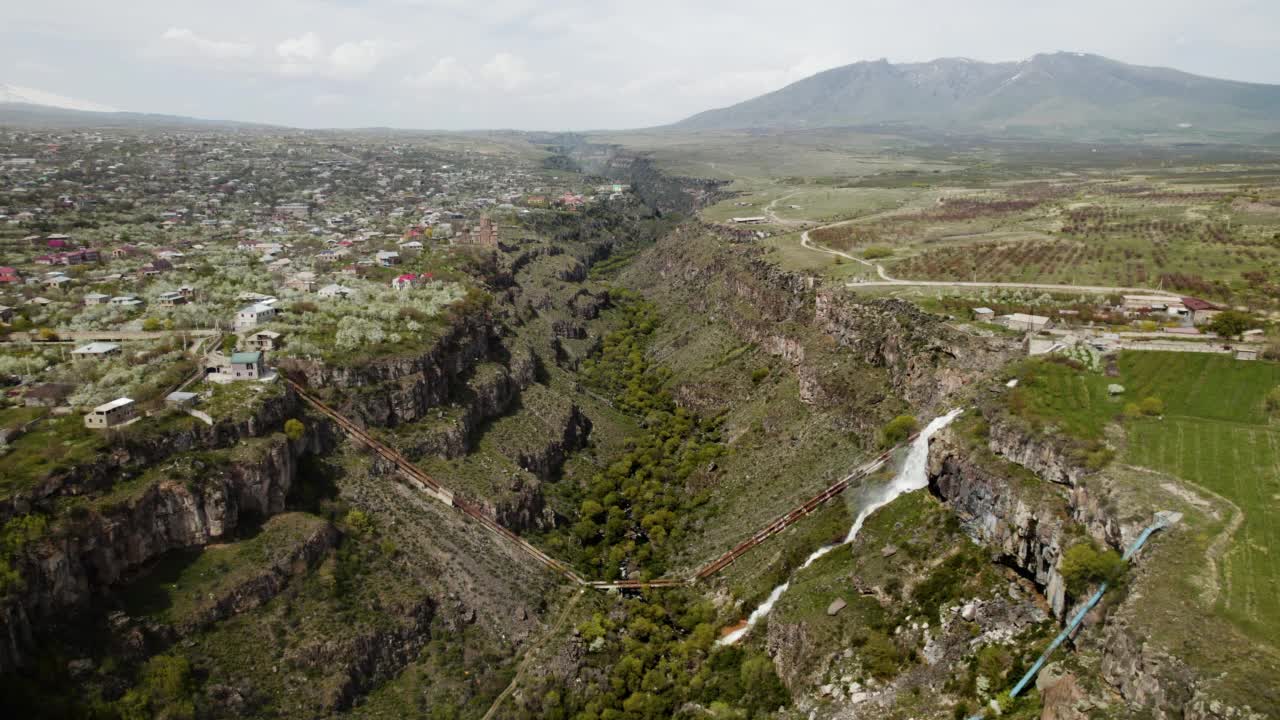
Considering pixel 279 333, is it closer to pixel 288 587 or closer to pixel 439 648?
pixel 288 587

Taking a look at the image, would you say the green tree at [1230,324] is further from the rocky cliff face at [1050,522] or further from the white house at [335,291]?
the white house at [335,291]

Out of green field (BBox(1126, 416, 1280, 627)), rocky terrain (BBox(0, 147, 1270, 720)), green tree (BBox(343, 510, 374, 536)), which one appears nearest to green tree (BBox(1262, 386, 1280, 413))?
green field (BBox(1126, 416, 1280, 627))

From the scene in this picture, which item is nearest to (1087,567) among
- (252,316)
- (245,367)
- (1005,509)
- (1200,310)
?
(1005,509)

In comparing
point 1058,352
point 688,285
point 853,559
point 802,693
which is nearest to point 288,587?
point 802,693

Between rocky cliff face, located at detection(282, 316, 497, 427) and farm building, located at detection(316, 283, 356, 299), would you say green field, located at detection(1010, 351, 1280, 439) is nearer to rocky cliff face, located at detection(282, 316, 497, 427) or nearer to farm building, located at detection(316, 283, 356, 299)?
rocky cliff face, located at detection(282, 316, 497, 427)

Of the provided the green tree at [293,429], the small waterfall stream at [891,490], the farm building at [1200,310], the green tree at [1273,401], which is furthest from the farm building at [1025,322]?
the green tree at [293,429]
